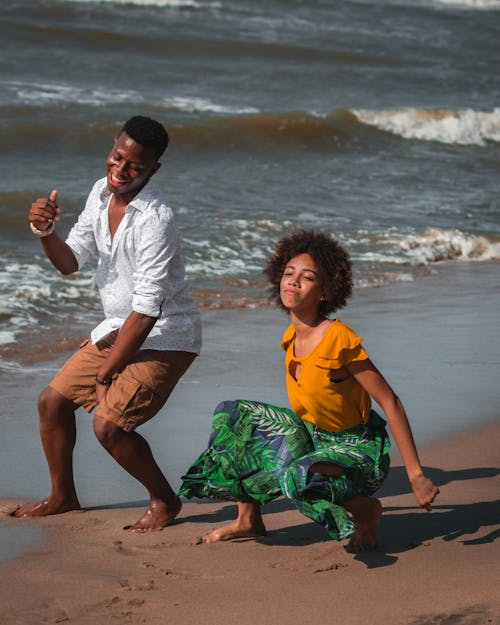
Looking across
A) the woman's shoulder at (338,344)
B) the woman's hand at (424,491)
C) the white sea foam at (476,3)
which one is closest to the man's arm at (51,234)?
the woman's shoulder at (338,344)

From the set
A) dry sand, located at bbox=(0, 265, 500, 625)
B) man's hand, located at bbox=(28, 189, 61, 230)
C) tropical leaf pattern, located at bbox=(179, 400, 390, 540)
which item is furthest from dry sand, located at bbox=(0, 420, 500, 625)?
man's hand, located at bbox=(28, 189, 61, 230)

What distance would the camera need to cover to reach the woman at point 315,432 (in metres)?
3.75

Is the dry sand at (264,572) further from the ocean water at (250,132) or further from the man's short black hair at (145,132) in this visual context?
the ocean water at (250,132)

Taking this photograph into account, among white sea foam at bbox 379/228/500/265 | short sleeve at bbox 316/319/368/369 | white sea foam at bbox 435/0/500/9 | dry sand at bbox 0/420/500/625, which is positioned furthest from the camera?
white sea foam at bbox 435/0/500/9

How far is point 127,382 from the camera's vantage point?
409 centimetres

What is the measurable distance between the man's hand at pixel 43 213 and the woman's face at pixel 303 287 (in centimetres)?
85

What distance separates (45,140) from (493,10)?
25134 mm

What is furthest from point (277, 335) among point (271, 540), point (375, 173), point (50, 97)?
point (50, 97)

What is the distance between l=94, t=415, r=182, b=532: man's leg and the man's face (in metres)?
0.82

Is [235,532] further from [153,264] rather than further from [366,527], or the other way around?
[153,264]

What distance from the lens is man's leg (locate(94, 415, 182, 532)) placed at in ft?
13.4

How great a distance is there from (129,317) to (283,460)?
73 centimetres

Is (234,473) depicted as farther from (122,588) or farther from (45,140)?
(45,140)

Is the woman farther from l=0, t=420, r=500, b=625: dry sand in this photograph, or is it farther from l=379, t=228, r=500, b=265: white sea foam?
l=379, t=228, r=500, b=265: white sea foam
